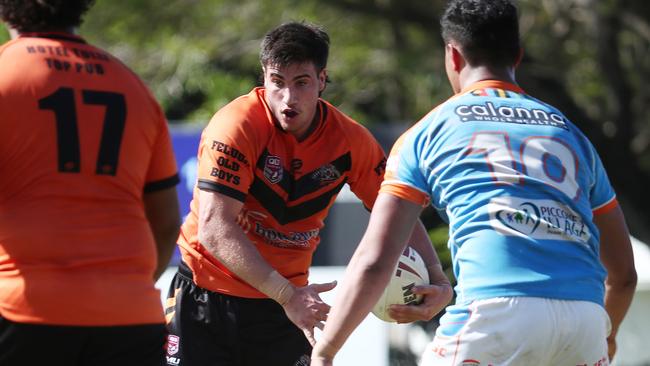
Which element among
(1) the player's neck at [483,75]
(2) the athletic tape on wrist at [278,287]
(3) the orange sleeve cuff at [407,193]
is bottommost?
(2) the athletic tape on wrist at [278,287]

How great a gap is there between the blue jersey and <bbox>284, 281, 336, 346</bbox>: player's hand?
3.08 ft

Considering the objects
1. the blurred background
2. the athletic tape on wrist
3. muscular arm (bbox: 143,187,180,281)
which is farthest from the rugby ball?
the blurred background

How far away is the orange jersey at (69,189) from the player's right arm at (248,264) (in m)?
1.27

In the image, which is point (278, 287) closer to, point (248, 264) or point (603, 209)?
point (248, 264)

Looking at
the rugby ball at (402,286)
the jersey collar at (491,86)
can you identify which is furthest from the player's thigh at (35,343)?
the rugby ball at (402,286)

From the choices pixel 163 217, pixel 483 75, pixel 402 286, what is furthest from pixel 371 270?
pixel 402 286

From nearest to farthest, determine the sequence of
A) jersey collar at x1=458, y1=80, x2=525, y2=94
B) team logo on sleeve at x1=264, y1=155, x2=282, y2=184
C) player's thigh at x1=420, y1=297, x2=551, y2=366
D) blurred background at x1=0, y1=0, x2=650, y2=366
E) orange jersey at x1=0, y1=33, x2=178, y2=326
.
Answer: orange jersey at x1=0, y1=33, x2=178, y2=326 < player's thigh at x1=420, y1=297, x2=551, y2=366 < jersey collar at x1=458, y1=80, x2=525, y2=94 < team logo on sleeve at x1=264, y1=155, x2=282, y2=184 < blurred background at x1=0, y1=0, x2=650, y2=366

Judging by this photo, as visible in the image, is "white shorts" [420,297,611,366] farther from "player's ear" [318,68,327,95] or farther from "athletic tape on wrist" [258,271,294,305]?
"player's ear" [318,68,327,95]

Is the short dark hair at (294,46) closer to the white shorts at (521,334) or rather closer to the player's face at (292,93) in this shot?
the player's face at (292,93)

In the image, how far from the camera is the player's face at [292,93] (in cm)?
550

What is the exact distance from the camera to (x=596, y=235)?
4.28 metres

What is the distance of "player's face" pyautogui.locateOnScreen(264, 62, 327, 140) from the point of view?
18.0 ft

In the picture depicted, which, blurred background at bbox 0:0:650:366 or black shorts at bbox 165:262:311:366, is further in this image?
blurred background at bbox 0:0:650:366

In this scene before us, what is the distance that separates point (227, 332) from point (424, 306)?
0.93m
